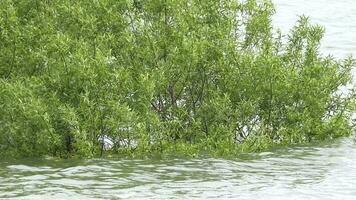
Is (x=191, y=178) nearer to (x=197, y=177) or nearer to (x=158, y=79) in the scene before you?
(x=197, y=177)

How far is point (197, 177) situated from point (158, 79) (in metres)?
3.22

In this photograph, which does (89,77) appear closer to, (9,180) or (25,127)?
(25,127)

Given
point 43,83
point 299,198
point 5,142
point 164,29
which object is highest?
point 164,29

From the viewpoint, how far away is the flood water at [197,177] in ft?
54.8

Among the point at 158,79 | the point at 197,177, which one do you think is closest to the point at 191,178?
the point at 197,177

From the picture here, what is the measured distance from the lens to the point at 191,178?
18.2 metres

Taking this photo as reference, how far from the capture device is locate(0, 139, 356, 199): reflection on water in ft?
54.8

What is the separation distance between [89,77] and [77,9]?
174 centimetres

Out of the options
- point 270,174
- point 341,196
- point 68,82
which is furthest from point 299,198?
point 68,82

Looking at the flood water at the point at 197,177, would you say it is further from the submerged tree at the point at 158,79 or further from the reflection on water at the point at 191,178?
the submerged tree at the point at 158,79

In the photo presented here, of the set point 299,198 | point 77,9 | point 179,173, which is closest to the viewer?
point 299,198

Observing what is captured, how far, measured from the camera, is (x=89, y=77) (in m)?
19.2

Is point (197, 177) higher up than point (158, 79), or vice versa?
point (158, 79)

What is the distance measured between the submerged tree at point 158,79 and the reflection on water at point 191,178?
0.75m
